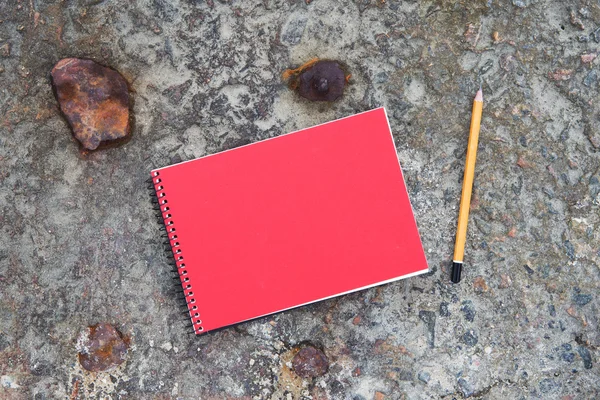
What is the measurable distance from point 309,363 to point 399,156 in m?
0.64

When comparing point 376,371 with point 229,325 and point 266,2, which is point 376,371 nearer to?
point 229,325

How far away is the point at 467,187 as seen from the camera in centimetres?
145

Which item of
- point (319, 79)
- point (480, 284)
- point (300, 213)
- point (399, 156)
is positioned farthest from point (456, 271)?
point (319, 79)

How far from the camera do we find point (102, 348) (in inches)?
58.2

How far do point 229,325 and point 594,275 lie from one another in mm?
1038

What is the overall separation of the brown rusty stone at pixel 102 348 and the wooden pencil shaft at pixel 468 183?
0.98 m

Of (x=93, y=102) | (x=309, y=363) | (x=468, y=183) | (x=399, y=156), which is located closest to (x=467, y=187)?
(x=468, y=183)

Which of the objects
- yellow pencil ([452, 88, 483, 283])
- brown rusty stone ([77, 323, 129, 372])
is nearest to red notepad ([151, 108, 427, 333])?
yellow pencil ([452, 88, 483, 283])

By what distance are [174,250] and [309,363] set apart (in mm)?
495

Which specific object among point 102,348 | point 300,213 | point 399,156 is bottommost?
point 102,348

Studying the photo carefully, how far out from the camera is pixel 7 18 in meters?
1.48

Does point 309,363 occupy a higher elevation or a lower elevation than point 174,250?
lower

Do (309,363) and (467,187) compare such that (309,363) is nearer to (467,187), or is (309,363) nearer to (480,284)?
(480,284)

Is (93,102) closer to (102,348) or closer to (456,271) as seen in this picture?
(102,348)
